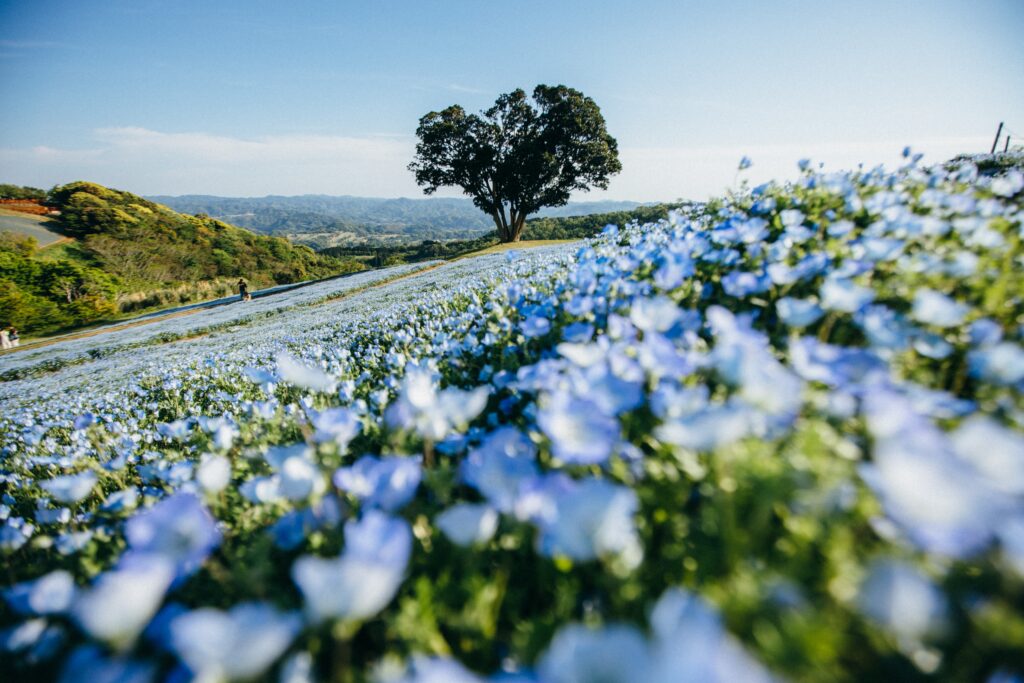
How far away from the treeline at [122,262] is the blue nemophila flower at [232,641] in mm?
49179

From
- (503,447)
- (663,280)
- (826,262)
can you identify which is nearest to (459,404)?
(503,447)

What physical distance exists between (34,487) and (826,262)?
24.5 ft

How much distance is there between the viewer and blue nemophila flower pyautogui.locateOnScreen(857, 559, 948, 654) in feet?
2.33

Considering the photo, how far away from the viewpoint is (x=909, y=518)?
78cm

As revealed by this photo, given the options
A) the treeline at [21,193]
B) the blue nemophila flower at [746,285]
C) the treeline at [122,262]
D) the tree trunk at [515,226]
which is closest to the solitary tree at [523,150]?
the tree trunk at [515,226]

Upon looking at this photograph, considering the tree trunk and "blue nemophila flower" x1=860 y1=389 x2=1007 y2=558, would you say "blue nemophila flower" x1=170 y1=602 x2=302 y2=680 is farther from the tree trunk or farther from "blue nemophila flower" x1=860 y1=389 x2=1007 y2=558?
the tree trunk

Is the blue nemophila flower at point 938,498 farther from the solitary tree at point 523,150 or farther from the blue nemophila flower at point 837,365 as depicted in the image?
the solitary tree at point 523,150

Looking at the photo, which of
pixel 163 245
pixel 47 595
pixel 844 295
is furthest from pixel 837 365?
pixel 163 245

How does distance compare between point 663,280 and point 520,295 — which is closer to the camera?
point 663,280

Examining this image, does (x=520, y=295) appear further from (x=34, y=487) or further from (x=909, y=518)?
(x=34, y=487)

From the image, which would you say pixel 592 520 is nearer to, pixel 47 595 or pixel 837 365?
pixel 837 365

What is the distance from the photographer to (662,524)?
1.32 meters

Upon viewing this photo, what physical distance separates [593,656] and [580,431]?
2.04 ft

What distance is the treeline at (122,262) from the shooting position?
36500 millimetres
